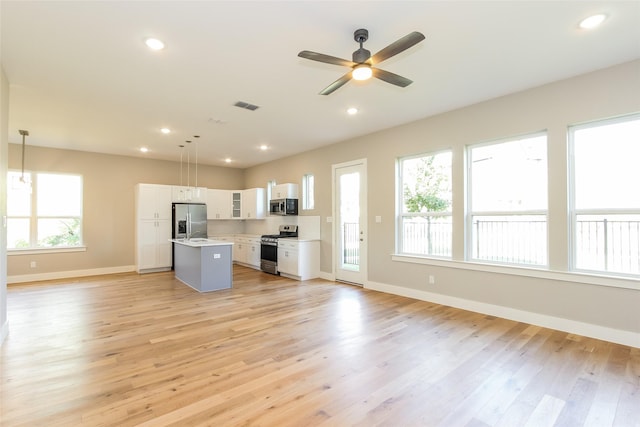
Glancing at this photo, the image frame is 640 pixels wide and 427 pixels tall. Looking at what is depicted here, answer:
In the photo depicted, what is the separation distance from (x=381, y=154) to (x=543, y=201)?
98.6 inches

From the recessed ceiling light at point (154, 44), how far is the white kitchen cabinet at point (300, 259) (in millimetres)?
4198

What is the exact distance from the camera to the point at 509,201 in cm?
398

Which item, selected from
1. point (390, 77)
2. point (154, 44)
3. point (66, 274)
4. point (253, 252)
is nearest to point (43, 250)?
point (66, 274)

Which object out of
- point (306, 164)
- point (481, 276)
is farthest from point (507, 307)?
point (306, 164)

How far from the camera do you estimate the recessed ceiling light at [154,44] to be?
103 inches

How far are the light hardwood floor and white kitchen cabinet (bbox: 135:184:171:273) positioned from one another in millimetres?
2833

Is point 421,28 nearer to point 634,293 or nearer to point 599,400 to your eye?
point 599,400

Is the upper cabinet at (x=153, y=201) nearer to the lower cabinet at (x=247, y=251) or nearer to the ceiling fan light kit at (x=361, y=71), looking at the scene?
the lower cabinet at (x=247, y=251)

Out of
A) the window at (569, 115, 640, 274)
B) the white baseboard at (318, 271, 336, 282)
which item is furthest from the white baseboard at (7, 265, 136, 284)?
the window at (569, 115, 640, 274)

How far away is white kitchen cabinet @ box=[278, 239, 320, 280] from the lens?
624cm

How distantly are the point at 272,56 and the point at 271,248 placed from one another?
474 centimetres

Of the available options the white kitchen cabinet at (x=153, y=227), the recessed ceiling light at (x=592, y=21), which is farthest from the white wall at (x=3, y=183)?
the recessed ceiling light at (x=592, y=21)

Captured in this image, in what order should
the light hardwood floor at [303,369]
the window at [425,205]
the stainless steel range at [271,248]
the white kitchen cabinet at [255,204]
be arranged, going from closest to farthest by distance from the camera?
the light hardwood floor at [303,369] → the window at [425,205] → the stainless steel range at [271,248] → the white kitchen cabinet at [255,204]

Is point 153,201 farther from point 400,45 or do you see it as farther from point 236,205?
point 400,45
